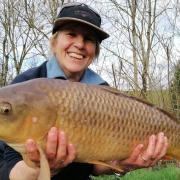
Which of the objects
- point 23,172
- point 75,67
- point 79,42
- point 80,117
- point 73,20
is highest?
point 73,20

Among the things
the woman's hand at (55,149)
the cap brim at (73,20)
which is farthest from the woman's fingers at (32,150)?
the cap brim at (73,20)

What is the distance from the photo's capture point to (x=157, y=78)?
27.7 feet

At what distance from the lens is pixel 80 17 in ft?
7.67

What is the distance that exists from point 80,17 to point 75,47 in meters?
0.15

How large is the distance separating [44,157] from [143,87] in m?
7.27

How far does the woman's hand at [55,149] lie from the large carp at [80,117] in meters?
0.02

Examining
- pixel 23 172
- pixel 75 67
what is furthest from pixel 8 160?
pixel 75 67

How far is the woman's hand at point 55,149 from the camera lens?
1748mm

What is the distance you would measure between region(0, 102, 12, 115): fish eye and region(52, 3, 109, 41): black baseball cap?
733 mm

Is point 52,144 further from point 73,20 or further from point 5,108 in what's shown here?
point 73,20

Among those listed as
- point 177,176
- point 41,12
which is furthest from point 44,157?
point 41,12

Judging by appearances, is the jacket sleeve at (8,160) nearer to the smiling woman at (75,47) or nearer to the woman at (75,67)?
the woman at (75,67)

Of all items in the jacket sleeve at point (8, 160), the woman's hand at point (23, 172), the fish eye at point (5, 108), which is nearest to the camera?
the fish eye at point (5, 108)

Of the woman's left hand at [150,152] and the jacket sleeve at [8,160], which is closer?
the woman's left hand at [150,152]
